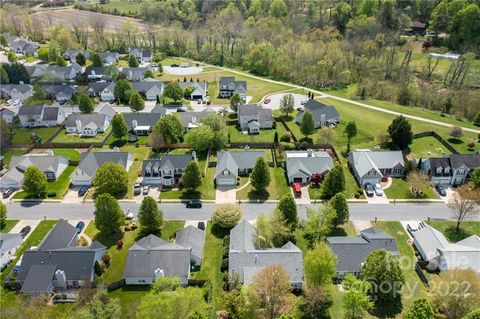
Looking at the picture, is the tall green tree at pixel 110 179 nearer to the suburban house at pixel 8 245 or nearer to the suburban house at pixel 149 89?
the suburban house at pixel 8 245

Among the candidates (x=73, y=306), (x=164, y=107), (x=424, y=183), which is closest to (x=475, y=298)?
(x=424, y=183)

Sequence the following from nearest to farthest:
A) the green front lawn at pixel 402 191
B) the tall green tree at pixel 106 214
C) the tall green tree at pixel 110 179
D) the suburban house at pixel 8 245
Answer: the suburban house at pixel 8 245 → the tall green tree at pixel 106 214 → the tall green tree at pixel 110 179 → the green front lawn at pixel 402 191

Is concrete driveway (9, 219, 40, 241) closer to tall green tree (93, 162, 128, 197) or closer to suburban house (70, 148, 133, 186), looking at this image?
tall green tree (93, 162, 128, 197)

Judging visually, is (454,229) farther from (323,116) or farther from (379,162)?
(323,116)

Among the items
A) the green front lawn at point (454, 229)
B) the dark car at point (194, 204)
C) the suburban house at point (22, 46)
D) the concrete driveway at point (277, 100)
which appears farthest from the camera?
the suburban house at point (22, 46)

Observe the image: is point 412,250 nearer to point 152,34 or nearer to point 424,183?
point 424,183

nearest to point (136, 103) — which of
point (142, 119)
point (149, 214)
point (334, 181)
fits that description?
point (142, 119)

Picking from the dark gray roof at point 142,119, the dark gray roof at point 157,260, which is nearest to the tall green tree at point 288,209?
the dark gray roof at point 157,260
